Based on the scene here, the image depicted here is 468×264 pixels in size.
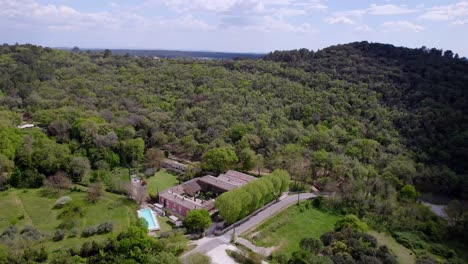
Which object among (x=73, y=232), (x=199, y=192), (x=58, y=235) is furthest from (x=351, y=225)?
(x=58, y=235)

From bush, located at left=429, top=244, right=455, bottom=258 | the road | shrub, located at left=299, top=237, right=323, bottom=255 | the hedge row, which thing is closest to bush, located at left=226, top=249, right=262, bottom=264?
the road

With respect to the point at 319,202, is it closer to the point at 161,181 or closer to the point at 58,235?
the point at 161,181

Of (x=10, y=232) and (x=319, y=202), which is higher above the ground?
(x=10, y=232)

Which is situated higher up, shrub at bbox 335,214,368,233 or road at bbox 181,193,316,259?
shrub at bbox 335,214,368,233

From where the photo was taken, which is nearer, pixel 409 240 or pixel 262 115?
pixel 409 240

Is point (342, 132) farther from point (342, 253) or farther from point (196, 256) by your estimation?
point (196, 256)

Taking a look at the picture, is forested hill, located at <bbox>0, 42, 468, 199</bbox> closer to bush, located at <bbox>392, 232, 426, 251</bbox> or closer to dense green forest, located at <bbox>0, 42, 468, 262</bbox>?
dense green forest, located at <bbox>0, 42, 468, 262</bbox>
